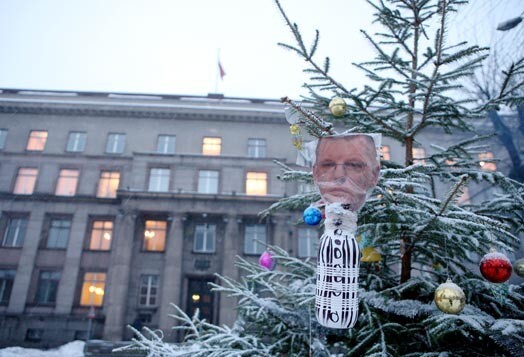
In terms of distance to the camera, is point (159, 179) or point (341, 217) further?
point (159, 179)

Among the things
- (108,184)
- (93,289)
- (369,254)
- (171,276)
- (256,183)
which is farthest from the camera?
(108,184)

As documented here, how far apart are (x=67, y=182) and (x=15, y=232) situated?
5229mm

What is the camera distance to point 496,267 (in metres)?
3.15

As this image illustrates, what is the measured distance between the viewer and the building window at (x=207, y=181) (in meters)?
25.1

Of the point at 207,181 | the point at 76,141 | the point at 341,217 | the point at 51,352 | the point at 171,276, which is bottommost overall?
the point at 51,352

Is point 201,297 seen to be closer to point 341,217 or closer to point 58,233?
point 58,233

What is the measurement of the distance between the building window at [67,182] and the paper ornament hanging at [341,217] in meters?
27.8

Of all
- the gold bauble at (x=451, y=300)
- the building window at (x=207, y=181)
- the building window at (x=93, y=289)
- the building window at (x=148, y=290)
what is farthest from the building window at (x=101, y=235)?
the gold bauble at (x=451, y=300)

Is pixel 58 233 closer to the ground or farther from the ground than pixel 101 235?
farther from the ground

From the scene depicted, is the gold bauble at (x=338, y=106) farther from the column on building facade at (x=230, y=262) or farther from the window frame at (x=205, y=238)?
the window frame at (x=205, y=238)

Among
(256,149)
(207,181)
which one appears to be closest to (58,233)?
(207,181)

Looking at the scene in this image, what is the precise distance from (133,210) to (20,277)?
31.1 ft

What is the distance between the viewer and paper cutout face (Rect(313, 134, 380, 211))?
2775 millimetres

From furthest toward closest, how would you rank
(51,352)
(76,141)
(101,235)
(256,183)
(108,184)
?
(76,141) < (108,184) < (256,183) < (101,235) < (51,352)
